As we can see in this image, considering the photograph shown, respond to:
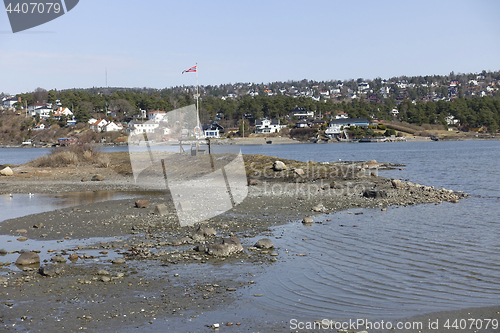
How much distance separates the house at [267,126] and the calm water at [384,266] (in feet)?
429

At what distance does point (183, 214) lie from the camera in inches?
698

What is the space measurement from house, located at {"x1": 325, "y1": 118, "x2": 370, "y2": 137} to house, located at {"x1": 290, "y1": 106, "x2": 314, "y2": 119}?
58.8 ft

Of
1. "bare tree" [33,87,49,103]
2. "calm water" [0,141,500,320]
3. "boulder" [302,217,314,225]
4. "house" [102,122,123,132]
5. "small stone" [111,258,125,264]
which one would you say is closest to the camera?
"calm water" [0,141,500,320]

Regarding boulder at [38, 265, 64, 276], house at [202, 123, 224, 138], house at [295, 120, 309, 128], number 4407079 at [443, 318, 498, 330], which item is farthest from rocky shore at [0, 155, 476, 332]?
house at [295, 120, 309, 128]

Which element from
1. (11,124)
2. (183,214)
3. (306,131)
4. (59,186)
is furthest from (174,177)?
(11,124)

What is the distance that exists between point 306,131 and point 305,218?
432ft

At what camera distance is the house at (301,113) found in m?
161

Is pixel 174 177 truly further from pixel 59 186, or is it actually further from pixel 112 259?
pixel 112 259

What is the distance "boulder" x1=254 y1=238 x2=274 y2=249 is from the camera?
12742 millimetres

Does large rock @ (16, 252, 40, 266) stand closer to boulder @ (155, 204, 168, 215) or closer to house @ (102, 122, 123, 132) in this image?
boulder @ (155, 204, 168, 215)

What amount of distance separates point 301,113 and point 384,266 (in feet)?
505

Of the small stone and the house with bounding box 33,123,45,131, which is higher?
the house with bounding box 33,123,45,131

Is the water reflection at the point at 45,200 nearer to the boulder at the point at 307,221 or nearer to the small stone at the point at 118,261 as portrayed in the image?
the small stone at the point at 118,261
